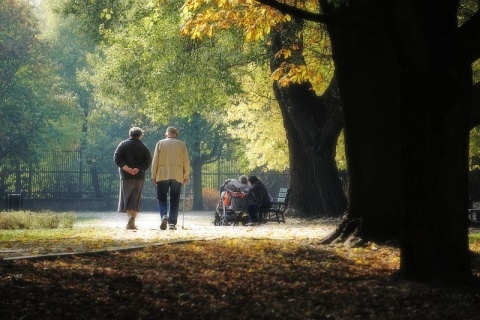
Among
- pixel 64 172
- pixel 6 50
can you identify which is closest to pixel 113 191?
pixel 64 172

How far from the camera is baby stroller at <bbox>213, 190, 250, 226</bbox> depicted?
75.0ft

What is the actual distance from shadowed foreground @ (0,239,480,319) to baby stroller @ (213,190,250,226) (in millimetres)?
11272

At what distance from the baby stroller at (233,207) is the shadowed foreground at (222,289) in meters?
11.3

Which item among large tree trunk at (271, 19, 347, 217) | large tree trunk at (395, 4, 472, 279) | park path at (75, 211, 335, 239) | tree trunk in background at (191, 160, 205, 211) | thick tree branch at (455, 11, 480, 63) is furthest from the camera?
tree trunk in background at (191, 160, 205, 211)

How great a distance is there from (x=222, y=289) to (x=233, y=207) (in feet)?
45.9

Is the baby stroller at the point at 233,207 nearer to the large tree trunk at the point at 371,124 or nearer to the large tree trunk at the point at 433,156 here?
the large tree trunk at the point at 371,124

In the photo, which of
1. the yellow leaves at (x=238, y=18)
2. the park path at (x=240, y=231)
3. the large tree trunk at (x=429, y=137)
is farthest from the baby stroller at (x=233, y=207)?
the large tree trunk at (x=429, y=137)

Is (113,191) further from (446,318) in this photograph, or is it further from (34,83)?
(446,318)

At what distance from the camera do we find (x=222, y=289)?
9094mm

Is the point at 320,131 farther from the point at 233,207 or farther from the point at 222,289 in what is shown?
the point at 222,289

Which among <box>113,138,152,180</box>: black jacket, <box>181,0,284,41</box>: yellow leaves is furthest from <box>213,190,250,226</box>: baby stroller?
<box>181,0,284,41</box>: yellow leaves

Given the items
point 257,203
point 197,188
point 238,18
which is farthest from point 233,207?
point 197,188

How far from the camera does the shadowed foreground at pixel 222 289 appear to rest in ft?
26.4

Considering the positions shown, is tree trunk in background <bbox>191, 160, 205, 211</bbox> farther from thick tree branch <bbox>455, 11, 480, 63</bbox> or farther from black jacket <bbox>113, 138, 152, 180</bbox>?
thick tree branch <bbox>455, 11, 480, 63</bbox>
